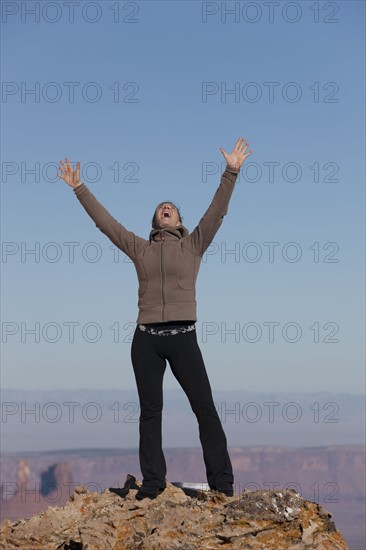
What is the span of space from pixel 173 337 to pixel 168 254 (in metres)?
1.13

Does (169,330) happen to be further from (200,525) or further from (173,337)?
(200,525)

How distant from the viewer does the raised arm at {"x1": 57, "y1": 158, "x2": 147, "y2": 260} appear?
12250 millimetres

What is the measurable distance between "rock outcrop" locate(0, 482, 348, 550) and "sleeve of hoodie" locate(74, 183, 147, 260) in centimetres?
341

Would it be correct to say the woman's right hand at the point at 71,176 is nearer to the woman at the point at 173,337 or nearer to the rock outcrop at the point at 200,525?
the woman at the point at 173,337

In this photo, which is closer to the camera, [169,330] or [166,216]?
[169,330]

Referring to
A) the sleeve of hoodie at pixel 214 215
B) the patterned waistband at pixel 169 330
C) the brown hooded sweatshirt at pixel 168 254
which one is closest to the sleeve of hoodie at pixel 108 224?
the brown hooded sweatshirt at pixel 168 254

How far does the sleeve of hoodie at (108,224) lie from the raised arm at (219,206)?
772 millimetres

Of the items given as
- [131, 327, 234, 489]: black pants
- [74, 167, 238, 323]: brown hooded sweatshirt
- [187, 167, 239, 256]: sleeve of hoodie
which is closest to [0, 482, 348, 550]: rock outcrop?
[131, 327, 234, 489]: black pants

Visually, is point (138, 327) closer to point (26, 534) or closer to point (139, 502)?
point (139, 502)

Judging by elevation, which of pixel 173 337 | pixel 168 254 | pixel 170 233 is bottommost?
pixel 173 337

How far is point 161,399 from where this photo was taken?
11922 millimetres

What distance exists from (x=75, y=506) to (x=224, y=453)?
223 cm

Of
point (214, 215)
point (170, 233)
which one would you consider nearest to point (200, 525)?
point (170, 233)

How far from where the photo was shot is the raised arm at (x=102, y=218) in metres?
12.2
